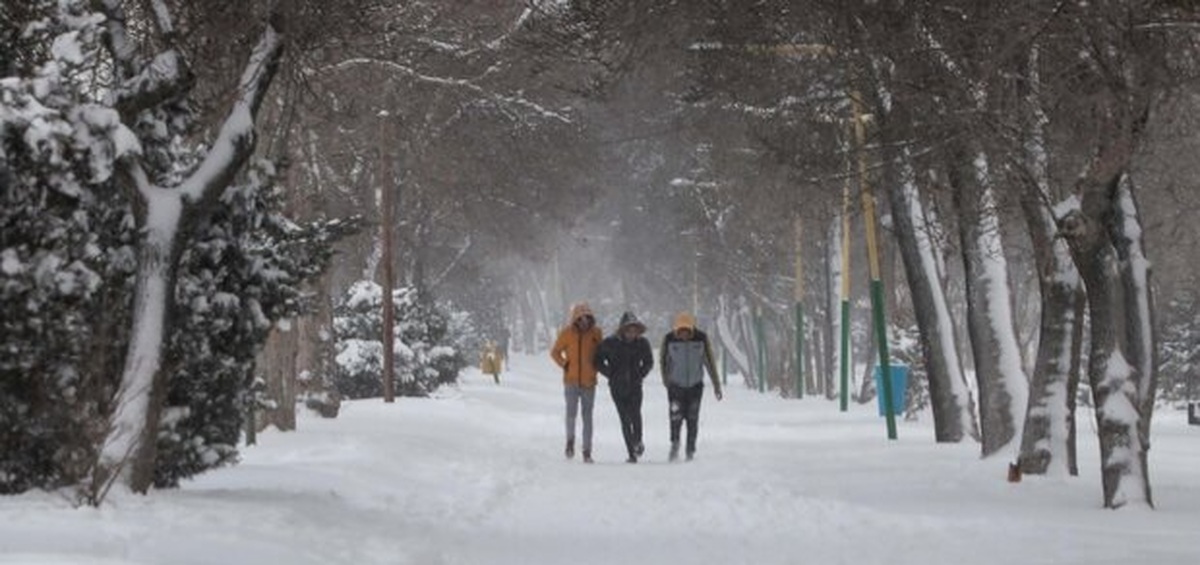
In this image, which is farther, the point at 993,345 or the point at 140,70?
the point at 993,345

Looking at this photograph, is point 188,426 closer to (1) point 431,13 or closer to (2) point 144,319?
(2) point 144,319

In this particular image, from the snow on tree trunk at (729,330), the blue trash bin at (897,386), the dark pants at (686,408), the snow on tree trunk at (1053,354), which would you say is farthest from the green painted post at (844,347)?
the snow on tree trunk at (729,330)

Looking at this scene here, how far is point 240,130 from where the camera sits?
394 inches

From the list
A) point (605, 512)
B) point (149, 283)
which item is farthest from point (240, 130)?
point (605, 512)

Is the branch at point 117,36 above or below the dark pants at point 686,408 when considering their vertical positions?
above

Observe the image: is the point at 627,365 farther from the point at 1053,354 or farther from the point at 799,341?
the point at 799,341

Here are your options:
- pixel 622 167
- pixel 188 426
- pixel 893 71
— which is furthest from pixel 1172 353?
pixel 188 426

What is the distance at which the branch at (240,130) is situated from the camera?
980 centimetres

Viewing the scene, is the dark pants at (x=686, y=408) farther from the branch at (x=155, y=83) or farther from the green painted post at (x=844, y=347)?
the green painted post at (x=844, y=347)

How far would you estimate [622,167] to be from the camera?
136 feet

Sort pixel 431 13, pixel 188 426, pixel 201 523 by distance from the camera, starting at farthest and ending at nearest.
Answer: pixel 431 13 → pixel 188 426 → pixel 201 523

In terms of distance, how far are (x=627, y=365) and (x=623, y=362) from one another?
0.05 metres

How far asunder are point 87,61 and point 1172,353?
124 feet

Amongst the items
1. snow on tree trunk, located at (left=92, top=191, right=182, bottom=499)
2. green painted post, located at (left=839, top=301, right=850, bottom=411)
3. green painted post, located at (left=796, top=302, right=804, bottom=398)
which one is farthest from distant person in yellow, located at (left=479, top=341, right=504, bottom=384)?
snow on tree trunk, located at (left=92, top=191, right=182, bottom=499)
